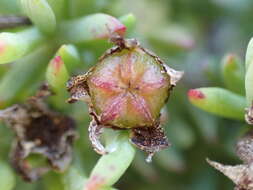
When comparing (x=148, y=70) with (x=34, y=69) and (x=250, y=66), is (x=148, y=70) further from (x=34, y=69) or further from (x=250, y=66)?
(x=34, y=69)

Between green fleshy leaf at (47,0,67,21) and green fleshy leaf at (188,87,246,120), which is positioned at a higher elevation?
green fleshy leaf at (47,0,67,21)

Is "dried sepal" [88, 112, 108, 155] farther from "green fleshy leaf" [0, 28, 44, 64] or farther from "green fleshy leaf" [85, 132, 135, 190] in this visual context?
"green fleshy leaf" [0, 28, 44, 64]

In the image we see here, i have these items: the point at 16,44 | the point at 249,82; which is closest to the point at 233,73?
the point at 249,82

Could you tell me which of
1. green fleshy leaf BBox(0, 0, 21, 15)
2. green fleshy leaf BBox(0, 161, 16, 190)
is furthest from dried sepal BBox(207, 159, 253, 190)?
green fleshy leaf BBox(0, 0, 21, 15)

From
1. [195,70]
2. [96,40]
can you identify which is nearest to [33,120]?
[96,40]

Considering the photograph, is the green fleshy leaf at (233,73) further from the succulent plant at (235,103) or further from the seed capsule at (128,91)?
the seed capsule at (128,91)

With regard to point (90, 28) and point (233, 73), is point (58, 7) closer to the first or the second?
point (90, 28)
